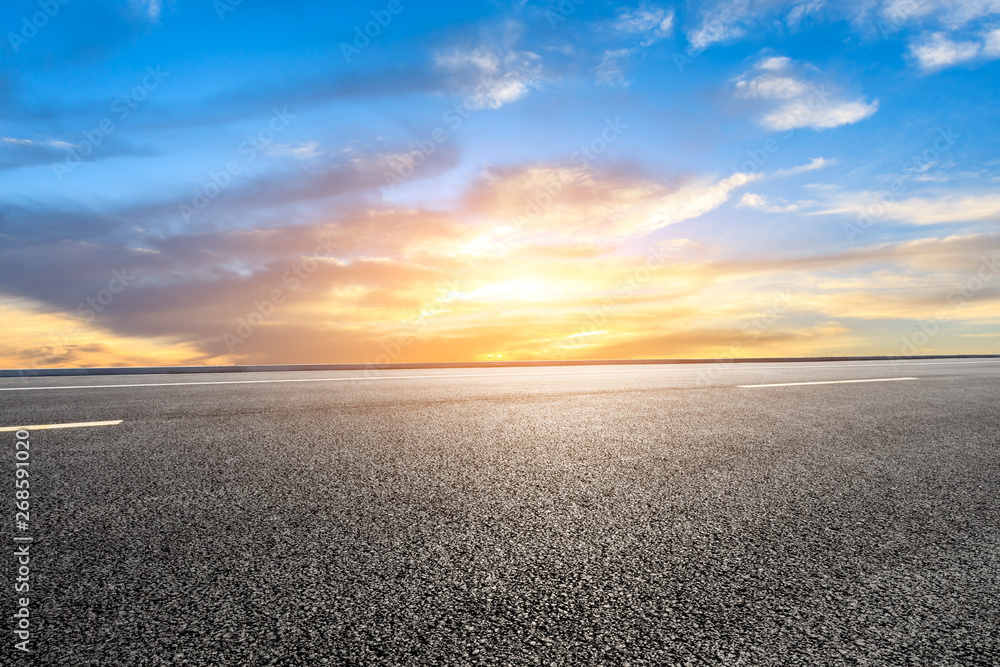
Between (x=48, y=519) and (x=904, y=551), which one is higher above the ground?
(x=48, y=519)

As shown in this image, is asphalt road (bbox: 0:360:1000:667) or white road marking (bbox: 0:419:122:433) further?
white road marking (bbox: 0:419:122:433)

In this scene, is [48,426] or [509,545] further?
[48,426]

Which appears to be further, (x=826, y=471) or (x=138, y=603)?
(x=826, y=471)

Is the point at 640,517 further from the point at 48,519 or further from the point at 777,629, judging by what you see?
the point at 48,519

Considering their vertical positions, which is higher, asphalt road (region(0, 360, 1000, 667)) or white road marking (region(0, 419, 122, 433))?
white road marking (region(0, 419, 122, 433))

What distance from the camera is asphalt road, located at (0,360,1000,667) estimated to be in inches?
69.1

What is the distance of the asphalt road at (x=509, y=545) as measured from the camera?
5.76 feet

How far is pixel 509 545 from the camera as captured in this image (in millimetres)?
2482

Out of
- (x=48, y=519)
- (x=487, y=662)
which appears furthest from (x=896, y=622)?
(x=48, y=519)

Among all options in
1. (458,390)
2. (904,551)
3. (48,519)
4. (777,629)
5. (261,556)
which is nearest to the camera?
(777,629)

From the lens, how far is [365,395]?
27.3 feet

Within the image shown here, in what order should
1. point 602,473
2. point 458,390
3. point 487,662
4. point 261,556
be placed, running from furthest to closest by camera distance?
point 458,390 < point 602,473 < point 261,556 < point 487,662

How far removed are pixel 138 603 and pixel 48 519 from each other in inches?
51.0

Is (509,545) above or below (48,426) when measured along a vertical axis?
below
